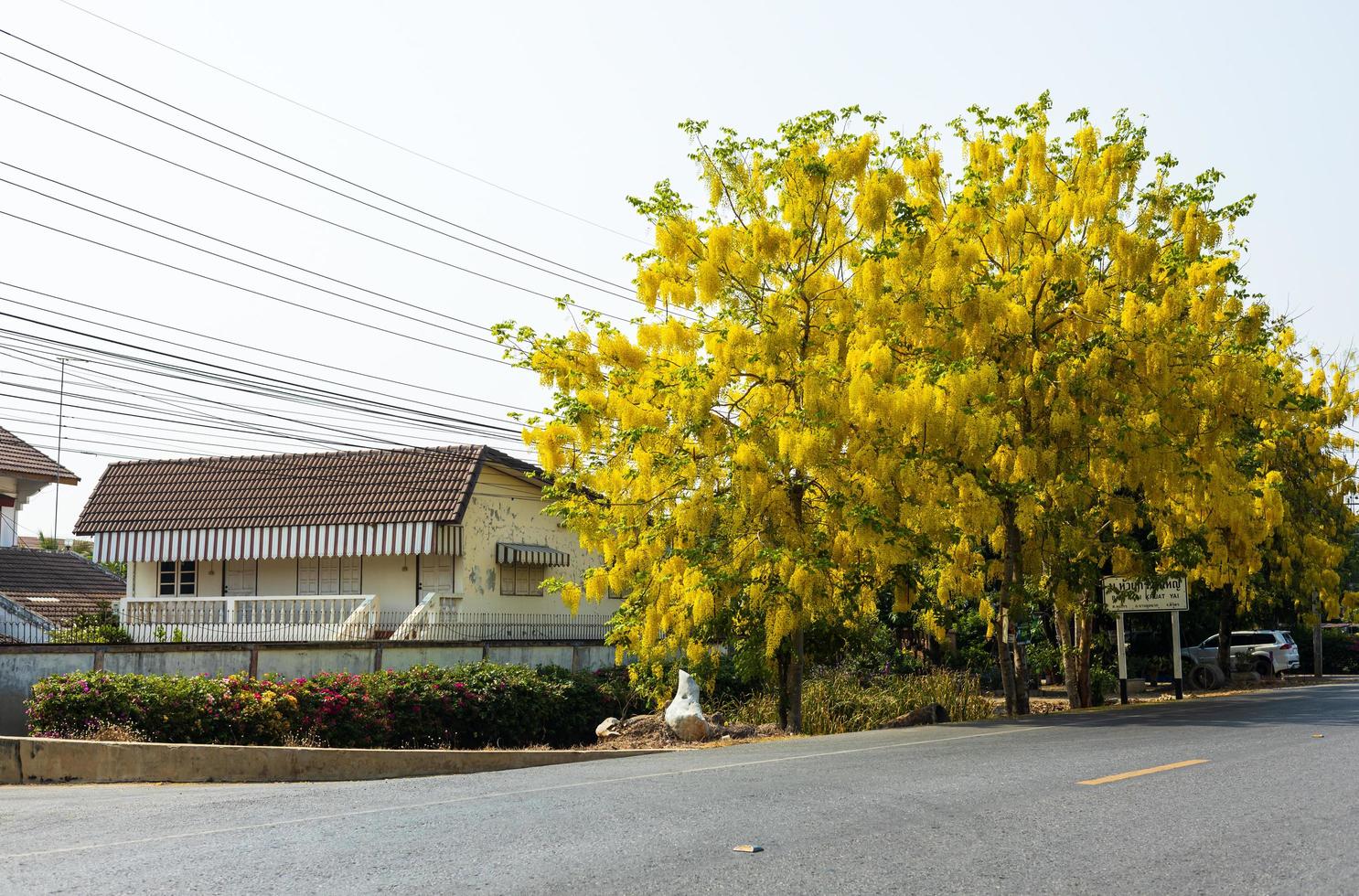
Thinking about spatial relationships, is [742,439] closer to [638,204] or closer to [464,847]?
[638,204]

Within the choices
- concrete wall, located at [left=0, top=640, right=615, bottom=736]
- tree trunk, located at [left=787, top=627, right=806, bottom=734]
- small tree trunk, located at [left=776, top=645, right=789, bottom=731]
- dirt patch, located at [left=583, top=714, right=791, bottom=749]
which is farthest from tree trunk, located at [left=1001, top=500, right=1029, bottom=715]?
concrete wall, located at [left=0, top=640, right=615, bottom=736]

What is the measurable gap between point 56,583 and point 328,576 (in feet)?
24.8

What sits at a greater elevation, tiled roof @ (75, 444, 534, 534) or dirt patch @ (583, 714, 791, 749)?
tiled roof @ (75, 444, 534, 534)

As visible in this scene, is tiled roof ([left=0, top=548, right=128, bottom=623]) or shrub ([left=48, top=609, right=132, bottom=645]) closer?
shrub ([left=48, top=609, right=132, bottom=645])

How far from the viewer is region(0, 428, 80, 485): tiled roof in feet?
103

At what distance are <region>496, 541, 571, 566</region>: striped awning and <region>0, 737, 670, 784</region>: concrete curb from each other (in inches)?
682

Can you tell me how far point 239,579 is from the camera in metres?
33.5

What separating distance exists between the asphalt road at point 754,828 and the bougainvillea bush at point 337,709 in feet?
8.71

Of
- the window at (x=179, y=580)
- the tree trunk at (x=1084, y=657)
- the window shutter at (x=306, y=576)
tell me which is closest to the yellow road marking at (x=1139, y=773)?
the tree trunk at (x=1084, y=657)

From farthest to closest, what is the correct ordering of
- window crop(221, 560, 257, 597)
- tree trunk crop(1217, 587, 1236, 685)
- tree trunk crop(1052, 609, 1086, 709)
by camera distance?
tree trunk crop(1217, 587, 1236, 685)
window crop(221, 560, 257, 597)
tree trunk crop(1052, 609, 1086, 709)

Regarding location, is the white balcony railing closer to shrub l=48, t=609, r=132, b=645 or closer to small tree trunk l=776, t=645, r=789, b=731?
shrub l=48, t=609, r=132, b=645

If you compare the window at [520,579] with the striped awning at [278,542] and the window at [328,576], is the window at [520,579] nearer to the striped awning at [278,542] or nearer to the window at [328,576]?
the striped awning at [278,542]

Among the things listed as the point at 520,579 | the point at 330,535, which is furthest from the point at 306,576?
the point at 520,579

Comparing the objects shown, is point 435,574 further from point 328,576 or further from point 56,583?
point 56,583
